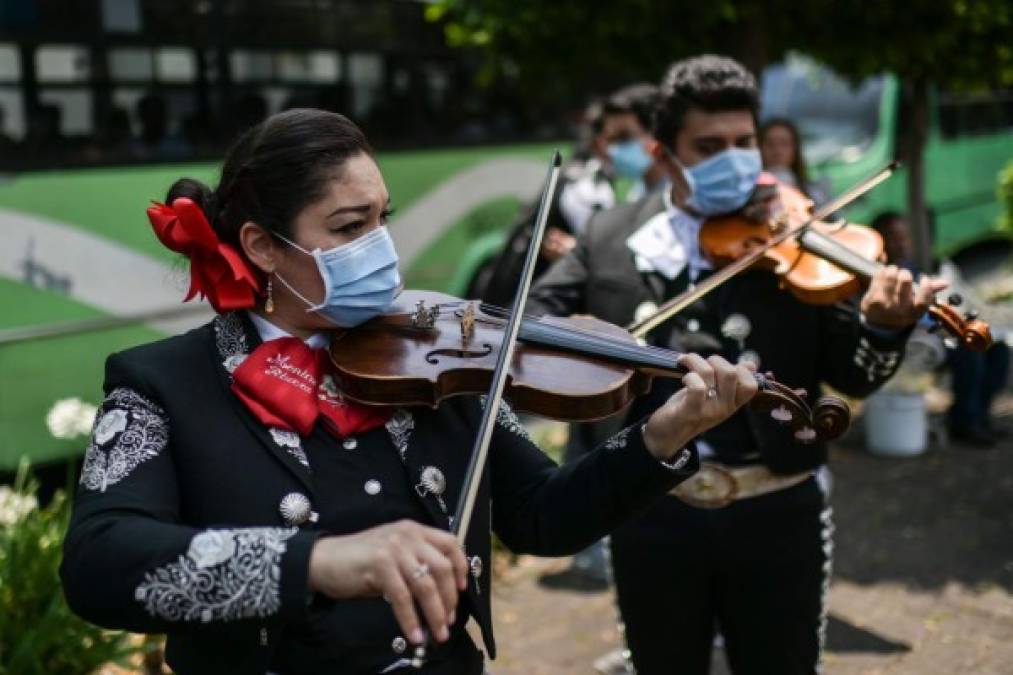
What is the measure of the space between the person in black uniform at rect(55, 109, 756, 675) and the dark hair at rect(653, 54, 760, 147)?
44.1 inches

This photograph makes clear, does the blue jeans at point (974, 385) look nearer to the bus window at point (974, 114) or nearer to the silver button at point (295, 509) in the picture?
the bus window at point (974, 114)

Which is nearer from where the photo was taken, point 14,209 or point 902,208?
point 14,209

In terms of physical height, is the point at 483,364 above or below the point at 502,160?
above

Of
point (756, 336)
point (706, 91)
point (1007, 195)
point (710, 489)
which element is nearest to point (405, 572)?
point (710, 489)

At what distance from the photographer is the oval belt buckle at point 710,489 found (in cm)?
262

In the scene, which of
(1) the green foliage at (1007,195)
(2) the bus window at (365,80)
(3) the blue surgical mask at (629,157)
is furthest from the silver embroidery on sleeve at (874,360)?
(1) the green foliage at (1007,195)

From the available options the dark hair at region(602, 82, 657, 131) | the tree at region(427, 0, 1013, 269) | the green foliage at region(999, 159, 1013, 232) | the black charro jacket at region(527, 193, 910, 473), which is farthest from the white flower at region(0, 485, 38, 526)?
the green foliage at region(999, 159, 1013, 232)

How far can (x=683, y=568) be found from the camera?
2637 millimetres

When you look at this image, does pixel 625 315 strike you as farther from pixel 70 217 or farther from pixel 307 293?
pixel 70 217

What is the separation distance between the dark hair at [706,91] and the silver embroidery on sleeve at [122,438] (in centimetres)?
160

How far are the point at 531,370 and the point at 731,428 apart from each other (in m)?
0.83

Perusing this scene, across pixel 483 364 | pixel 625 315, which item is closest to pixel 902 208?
pixel 625 315

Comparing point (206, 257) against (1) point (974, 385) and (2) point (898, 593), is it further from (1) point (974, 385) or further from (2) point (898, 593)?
(1) point (974, 385)

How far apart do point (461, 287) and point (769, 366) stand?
5.16 m
